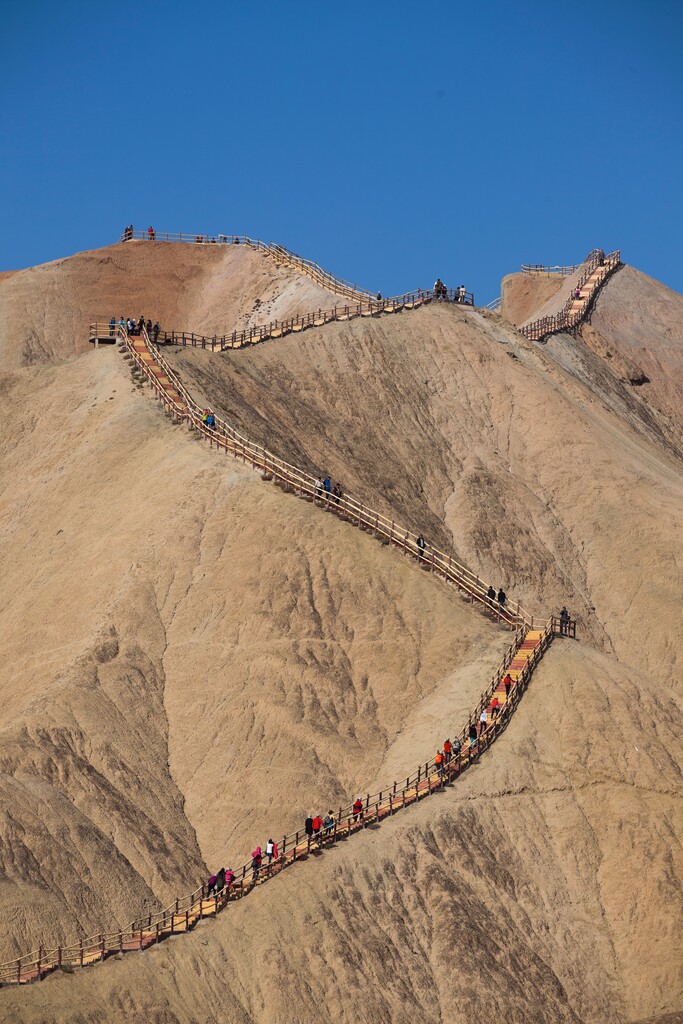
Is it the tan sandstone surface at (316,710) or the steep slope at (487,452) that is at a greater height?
the steep slope at (487,452)

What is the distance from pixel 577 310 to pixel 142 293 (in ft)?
87.7

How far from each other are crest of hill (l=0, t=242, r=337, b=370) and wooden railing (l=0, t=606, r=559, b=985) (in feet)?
160

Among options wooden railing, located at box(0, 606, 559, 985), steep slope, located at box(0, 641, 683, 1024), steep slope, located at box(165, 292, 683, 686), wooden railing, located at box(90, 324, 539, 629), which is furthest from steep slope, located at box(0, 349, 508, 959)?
steep slope, located at box(165, 292, 683, 686)

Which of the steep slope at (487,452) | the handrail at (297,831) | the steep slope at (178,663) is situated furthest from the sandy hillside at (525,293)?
the steep slope at (178,663)

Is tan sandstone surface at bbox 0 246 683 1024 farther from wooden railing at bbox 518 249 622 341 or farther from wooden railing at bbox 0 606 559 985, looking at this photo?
wooden railing at bbox 518 249 622 341

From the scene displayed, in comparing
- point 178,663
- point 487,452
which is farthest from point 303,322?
point 178,663

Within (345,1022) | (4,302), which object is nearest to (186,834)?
(345,1022)

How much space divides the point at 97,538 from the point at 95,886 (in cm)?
2141

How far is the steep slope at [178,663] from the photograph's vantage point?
7312 centimetres

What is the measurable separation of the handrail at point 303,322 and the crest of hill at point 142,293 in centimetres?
841

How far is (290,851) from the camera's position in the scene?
71688 millimetres

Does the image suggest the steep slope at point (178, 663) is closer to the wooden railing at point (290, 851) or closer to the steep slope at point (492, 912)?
the wooden railing at point (290, 851)

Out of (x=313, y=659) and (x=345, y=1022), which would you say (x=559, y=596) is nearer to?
(x=313, y=659)

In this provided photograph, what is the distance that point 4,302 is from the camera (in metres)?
134
